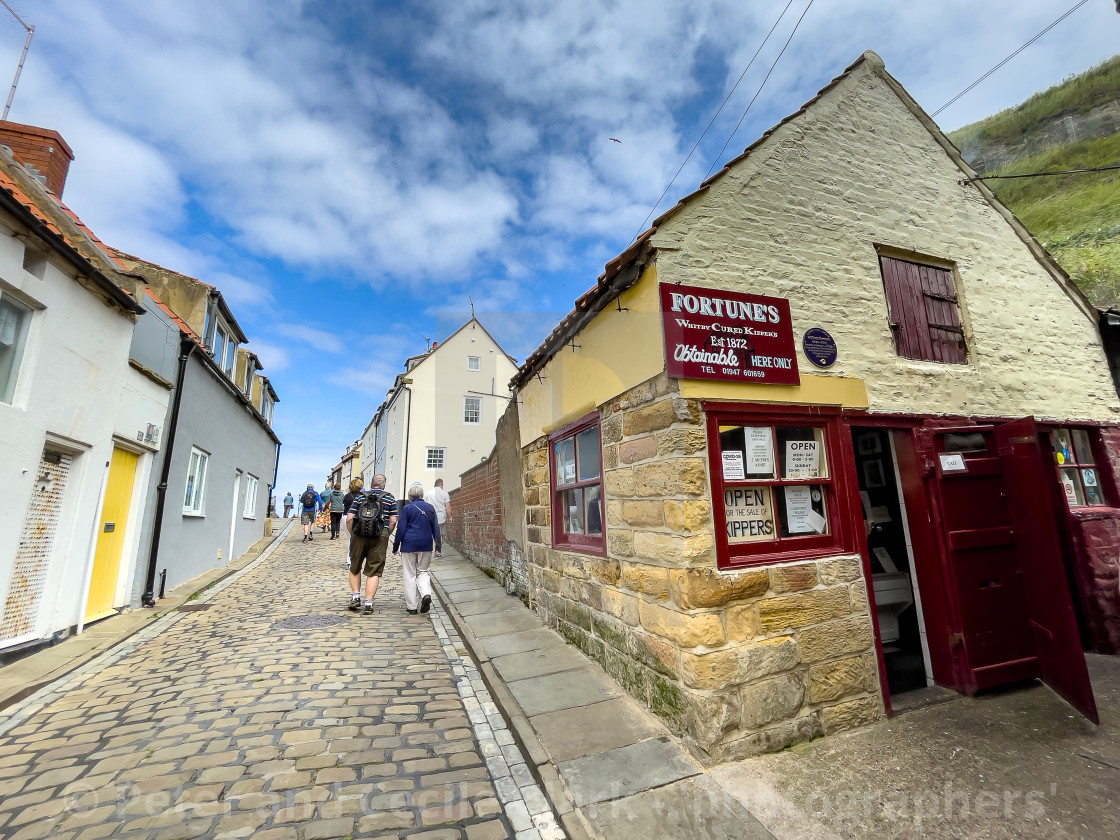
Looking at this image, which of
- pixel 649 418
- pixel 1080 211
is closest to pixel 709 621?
pixel 649 418

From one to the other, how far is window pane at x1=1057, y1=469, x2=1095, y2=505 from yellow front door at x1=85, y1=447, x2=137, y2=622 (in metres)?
12.0

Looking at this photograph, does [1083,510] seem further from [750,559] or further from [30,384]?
[30,384]

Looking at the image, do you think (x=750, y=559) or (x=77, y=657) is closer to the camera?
(x=750, y=559)

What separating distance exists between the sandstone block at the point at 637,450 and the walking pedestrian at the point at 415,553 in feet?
13.3

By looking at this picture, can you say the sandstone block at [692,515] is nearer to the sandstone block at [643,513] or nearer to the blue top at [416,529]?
the sandstone block at [643,513]

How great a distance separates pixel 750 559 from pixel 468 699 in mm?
2704

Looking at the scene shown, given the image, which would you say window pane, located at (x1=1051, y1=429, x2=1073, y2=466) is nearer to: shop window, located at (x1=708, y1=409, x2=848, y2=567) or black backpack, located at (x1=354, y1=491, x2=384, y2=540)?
shop window, located at (x1=708, y1=409, x2=848, y2=567)

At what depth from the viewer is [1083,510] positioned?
532cm

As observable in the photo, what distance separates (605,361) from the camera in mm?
4590

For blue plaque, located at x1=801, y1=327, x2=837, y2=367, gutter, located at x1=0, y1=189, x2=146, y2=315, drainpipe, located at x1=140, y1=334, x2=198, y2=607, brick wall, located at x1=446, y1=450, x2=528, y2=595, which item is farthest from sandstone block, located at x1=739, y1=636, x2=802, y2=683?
drainpipe, located at x1=140, y1=334, x2=198, y2=607

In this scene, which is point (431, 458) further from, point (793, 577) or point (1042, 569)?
point (1042, 569)

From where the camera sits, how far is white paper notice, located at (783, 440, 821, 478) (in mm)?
3842

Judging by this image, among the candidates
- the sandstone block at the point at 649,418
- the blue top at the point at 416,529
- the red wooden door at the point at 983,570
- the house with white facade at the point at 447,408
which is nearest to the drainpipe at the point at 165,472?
the blue top at the point at 416,529

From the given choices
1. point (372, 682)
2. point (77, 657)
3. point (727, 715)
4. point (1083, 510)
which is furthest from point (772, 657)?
point (77, 657)
